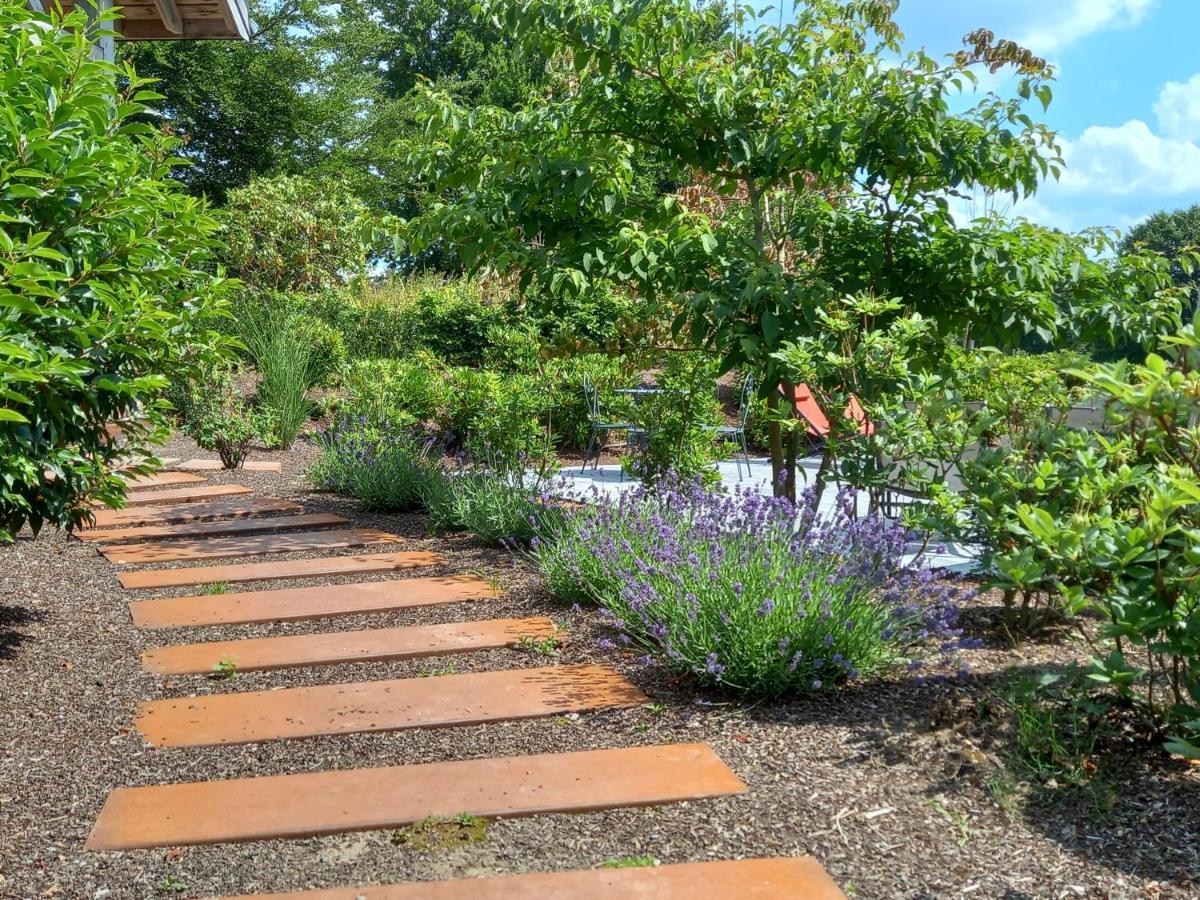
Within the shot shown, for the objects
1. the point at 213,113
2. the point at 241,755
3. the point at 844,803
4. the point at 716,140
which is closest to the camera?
the point at 844,803

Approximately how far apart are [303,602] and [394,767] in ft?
5.87

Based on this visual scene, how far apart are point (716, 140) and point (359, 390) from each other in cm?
425

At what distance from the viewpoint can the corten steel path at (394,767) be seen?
215cm

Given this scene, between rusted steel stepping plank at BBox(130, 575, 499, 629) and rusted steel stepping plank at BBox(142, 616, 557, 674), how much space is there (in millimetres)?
267

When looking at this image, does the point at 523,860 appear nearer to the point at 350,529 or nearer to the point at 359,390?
the point at 350,529

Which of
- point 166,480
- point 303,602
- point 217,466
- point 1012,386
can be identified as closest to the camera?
point 303,602

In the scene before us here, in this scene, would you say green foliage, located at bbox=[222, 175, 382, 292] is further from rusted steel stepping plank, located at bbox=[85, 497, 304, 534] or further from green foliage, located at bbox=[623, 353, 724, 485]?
green foliage, located at bbox=[623, 353, 724, 485]

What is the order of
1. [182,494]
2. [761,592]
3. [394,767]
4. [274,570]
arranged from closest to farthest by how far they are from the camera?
[394,767] → [761,592] → [274,570] → [182,494]

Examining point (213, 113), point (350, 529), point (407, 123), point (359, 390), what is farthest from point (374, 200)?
point (350, 529)

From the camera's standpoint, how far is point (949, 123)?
475cm

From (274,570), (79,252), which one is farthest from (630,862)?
(274,570)

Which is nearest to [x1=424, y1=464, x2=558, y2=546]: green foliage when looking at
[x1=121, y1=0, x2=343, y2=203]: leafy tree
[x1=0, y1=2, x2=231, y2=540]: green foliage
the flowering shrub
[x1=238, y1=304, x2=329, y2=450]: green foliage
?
the flowering shrub

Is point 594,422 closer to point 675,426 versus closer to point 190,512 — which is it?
point 675,426

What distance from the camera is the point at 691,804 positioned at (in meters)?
2.48
